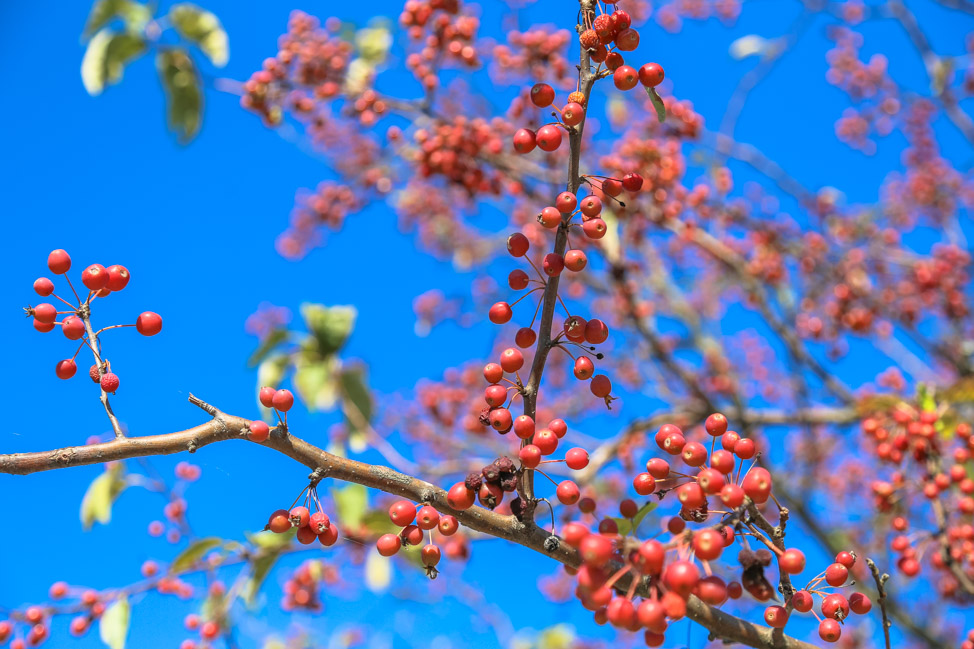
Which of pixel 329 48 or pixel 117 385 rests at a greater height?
pixel 329 48

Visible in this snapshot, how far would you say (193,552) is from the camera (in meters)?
2.88

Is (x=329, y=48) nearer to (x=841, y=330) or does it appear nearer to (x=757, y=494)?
(x=757, y=494)

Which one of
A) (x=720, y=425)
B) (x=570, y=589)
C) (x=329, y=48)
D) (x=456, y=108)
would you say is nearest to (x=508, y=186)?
(x=329, y=48)

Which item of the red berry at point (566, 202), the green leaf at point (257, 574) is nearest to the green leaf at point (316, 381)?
the green leaf at point (257, 574)

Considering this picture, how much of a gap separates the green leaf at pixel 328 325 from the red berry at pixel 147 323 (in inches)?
103

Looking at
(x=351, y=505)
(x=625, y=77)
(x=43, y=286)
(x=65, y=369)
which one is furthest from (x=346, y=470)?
(x=351, y=505)

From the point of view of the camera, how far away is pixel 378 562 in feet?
13.5

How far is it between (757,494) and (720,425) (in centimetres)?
27

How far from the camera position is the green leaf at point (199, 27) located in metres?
4.15

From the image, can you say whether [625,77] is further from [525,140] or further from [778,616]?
[778,616]

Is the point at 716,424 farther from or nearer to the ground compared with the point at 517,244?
nearer to the ground

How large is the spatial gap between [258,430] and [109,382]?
1.34 feet

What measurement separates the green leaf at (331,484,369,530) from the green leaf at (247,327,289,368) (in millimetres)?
1066

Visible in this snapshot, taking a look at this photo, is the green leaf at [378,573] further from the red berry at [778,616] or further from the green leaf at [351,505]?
the red berry at [778,616]
